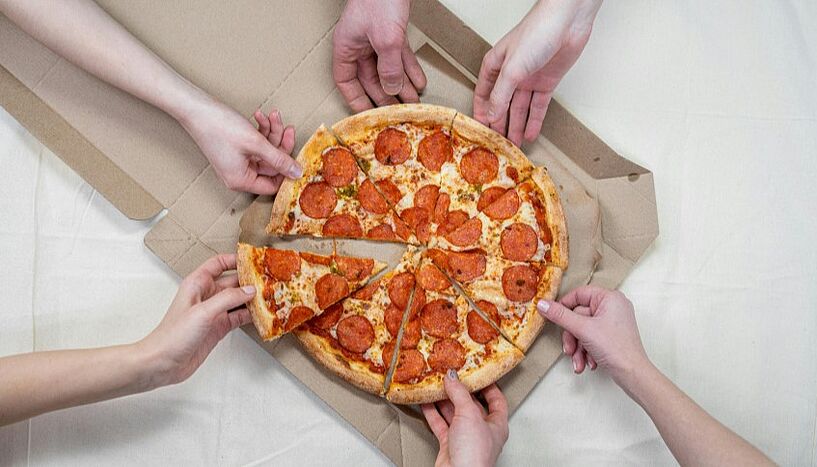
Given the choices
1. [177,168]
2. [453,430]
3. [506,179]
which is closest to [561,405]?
[453,430]

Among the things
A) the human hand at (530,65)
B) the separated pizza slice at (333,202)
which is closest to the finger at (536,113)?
the human hand at (530,65)

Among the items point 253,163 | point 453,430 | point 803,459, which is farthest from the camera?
point 803,459

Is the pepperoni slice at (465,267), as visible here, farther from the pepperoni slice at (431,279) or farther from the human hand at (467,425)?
the human hand at (467,425)

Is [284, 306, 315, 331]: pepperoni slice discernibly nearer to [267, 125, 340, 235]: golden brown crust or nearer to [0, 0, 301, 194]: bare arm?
[267, 125, 340, 235]: golden brown crust

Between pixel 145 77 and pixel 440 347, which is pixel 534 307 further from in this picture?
pixel 145 77

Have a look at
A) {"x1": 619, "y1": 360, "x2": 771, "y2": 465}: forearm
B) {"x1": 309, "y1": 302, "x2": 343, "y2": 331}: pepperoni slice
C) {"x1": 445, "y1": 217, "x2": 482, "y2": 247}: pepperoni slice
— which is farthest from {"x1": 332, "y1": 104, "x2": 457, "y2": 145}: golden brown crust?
{"x1": 619, "y1": 360, "x2": 771, "y2": 465}: forearm

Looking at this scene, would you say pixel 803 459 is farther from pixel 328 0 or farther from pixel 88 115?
pixel 88 115
